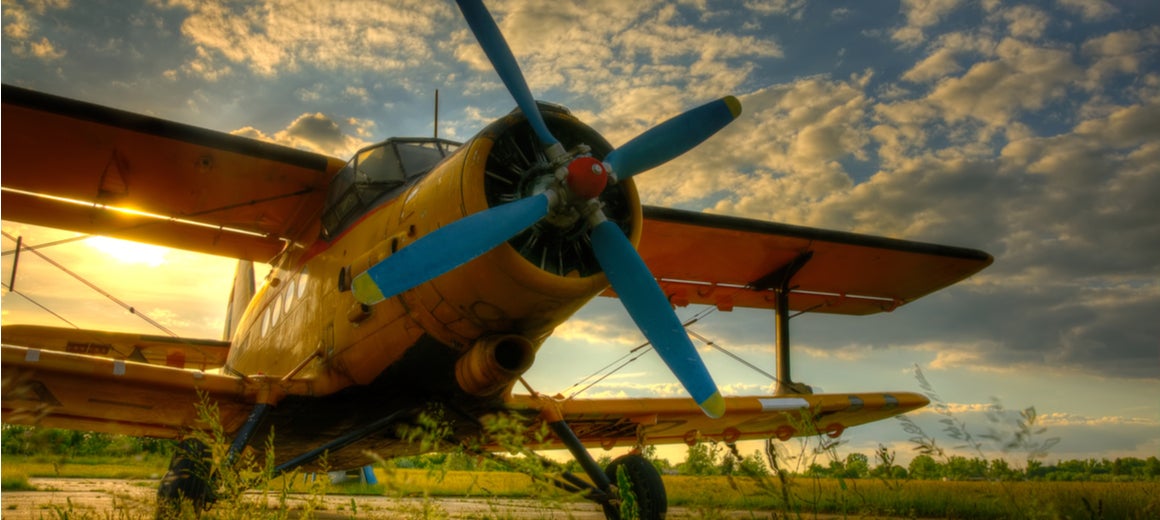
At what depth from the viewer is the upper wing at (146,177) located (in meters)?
6.64

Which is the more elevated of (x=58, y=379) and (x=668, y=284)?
(x=668, y=284)

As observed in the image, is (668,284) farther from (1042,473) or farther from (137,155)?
(1042,473)

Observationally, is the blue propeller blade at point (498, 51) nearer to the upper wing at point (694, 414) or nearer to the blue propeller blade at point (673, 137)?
the blue propeller blade at point (673, 137)

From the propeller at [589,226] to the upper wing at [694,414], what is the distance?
225cm

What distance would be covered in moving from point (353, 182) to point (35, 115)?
9.79 ft

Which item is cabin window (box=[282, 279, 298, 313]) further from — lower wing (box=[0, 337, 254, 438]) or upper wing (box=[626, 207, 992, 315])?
upper wing (box=[626, 207, 992, 315])

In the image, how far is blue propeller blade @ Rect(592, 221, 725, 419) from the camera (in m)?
4.98

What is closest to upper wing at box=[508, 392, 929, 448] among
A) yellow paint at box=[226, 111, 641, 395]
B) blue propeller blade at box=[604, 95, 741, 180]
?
yellow paint at box=[226, 111, 641, 395]

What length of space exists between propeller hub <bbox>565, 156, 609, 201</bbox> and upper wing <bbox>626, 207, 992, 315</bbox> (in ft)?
12.1

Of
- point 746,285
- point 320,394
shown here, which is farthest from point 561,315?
point 746,285

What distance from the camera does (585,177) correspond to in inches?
181

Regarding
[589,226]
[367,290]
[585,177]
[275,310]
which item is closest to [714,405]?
[589,226]

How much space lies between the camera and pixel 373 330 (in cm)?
586

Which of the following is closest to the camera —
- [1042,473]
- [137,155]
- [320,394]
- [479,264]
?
[1042,473]
